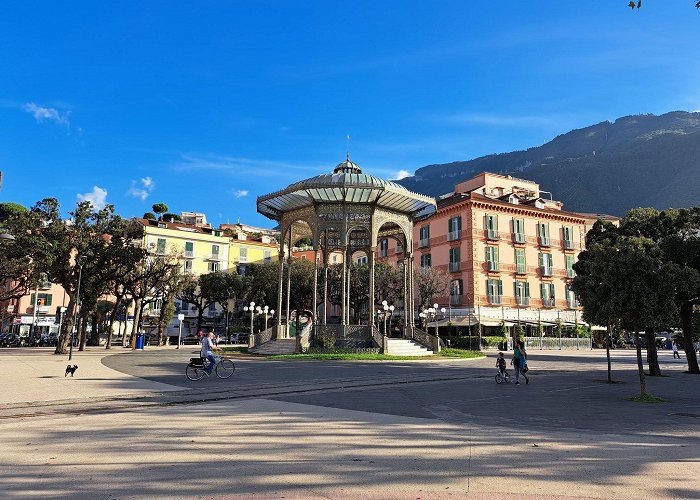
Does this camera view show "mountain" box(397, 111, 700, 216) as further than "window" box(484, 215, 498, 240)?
Yes

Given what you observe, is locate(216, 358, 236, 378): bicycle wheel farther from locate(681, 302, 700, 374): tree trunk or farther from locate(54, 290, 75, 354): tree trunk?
locate(681, 302, 700, 374): tree trunk

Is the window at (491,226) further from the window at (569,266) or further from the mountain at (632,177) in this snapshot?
the mountain at (632,177)

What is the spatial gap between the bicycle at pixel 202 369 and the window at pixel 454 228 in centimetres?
3518

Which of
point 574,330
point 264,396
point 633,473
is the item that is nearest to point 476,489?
point 633,473

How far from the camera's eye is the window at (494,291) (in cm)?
4781

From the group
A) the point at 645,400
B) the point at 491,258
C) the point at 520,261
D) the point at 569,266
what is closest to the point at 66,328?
the point at 645,400

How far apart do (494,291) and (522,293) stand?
12.0 ft

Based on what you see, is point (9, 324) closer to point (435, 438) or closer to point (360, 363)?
point (360, 363)

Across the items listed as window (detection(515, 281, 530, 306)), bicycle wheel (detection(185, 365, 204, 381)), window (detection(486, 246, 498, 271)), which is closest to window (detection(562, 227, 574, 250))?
window (detection(515, 281, 530, 306))

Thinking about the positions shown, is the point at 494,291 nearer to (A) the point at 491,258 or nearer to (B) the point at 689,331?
(A) the point at 491,258

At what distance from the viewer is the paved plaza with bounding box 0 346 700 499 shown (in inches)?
188

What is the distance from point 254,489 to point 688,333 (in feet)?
79.7

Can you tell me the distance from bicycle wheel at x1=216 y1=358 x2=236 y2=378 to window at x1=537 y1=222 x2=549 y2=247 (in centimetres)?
4129

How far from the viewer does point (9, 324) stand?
57406mm
